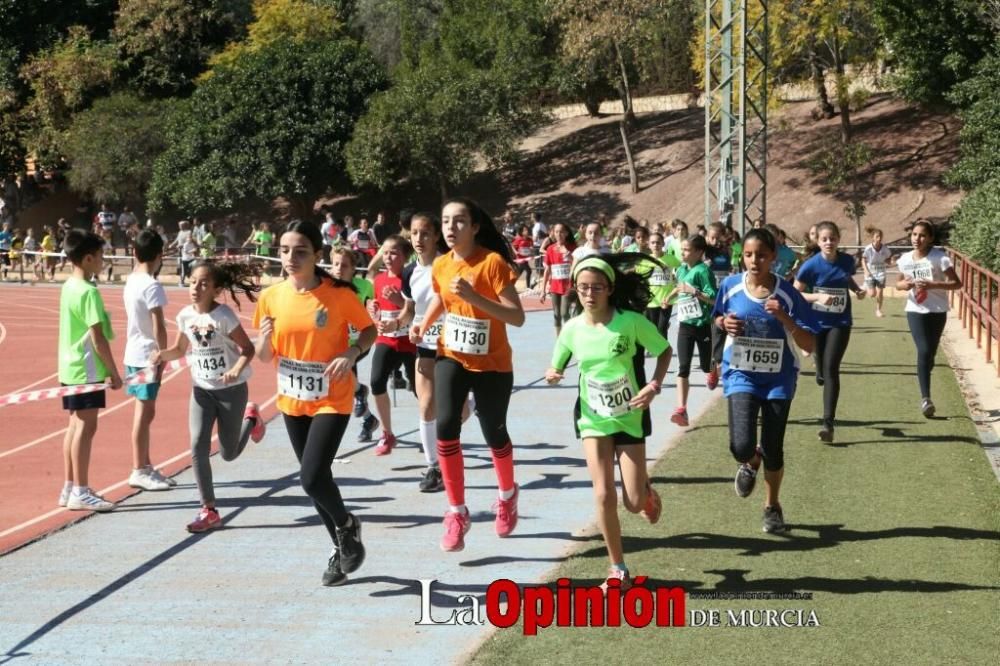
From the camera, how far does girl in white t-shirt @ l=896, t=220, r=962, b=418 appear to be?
11.9 m

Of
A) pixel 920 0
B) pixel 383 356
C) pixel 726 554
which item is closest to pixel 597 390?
pixel 726 554

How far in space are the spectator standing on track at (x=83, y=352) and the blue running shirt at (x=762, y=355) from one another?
13.8 feet

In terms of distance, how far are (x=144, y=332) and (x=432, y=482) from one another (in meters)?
2.38

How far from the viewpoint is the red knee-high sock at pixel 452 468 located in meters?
7.39

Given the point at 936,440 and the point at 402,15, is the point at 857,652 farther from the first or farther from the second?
the point at 402,15

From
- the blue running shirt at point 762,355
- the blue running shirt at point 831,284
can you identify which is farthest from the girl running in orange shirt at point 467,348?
the blue running shirt at point 831,284

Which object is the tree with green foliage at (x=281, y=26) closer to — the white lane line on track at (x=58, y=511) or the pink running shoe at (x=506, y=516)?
the white lane line on track at (x=58, y=511)

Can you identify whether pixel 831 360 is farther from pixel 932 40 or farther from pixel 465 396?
pixel 932 40

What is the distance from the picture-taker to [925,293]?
11.9m

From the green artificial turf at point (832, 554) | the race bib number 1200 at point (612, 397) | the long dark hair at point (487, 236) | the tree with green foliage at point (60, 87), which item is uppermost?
the tree with green foliage at point (60, 87)

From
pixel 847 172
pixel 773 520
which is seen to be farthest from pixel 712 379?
pixel 847 172

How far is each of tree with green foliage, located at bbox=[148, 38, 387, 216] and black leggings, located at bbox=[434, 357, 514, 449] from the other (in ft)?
133

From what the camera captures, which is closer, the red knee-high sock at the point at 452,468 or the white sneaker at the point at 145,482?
the red knee-high sock at the point at 452,468

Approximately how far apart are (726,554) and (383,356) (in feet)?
13.2
